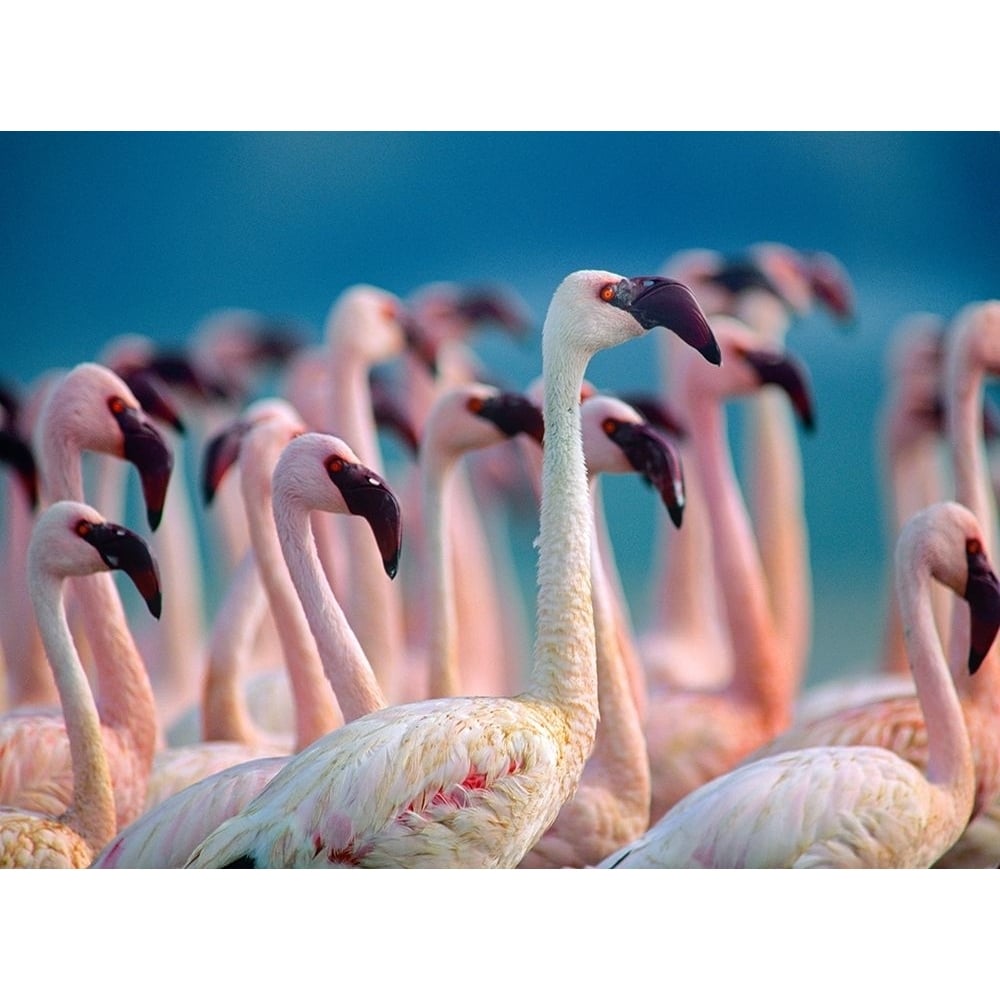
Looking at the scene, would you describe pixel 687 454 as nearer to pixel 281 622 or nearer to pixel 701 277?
pixel 701 277

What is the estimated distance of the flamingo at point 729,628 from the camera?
432 cm

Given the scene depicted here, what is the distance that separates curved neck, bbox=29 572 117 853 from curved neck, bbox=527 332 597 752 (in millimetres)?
1107

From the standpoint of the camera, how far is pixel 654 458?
3.96m

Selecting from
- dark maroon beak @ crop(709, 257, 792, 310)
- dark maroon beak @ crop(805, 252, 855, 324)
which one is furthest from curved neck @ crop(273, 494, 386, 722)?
dark maroon beak @ crop(805, 252, 855, 324)

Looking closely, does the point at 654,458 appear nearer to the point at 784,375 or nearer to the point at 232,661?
the point at 784,375

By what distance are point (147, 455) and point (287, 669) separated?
652 mm

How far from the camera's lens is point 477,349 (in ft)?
14.9

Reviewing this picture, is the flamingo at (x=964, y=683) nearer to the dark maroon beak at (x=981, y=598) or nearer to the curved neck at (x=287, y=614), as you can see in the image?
the dark maroon beak at (x=981, y=598)

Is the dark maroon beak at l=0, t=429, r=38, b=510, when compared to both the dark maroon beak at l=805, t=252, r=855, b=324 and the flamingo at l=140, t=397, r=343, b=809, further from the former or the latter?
the dark maroon beak at l=805, t=252, r=855, b=324

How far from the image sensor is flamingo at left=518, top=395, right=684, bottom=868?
391cm

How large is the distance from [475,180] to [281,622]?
1305 mm

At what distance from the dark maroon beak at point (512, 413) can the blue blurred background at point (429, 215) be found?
46 cm

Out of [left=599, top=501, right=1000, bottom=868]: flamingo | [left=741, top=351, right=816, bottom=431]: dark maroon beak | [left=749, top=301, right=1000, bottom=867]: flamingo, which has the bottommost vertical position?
[left=599, top=501, right=1000, bottom=868]: flamingo

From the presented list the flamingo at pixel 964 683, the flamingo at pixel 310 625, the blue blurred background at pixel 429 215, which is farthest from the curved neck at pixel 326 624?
the flamingo at pixel 964 683
